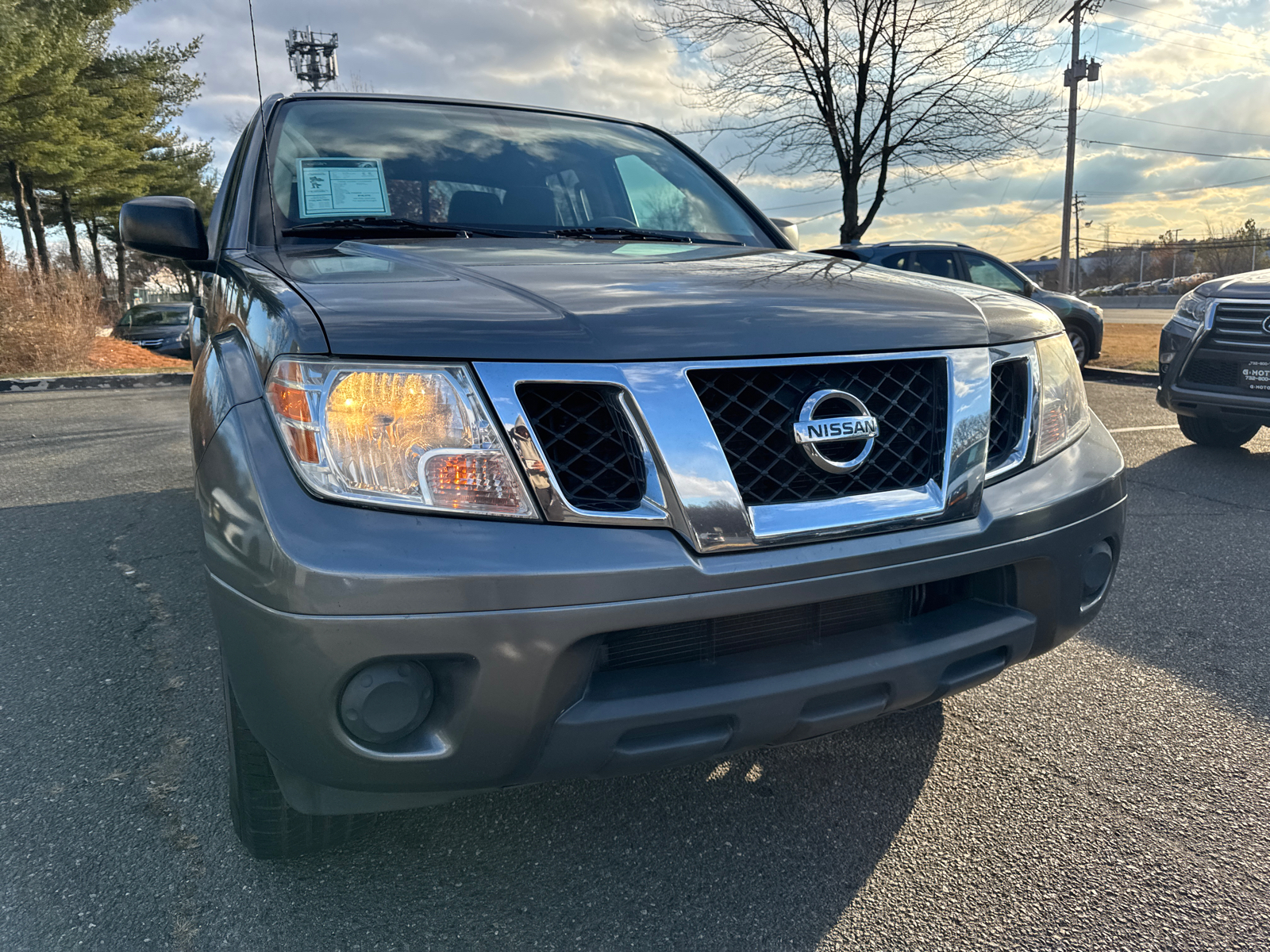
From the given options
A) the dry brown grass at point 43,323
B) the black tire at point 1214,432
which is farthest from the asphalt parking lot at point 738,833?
the dry brown grass at point 43,323

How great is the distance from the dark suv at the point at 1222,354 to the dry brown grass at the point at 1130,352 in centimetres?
157

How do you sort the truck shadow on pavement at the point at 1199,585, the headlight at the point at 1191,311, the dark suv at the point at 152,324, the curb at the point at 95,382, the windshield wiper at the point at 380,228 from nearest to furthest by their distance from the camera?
the windshield wiper at the point at 380,228 < the truck shadow on pavement at the point at 1199,585 < the headlight at the point at 1191,311 < the curb at the point at 95,382 < the dark suv at the point at 152,324

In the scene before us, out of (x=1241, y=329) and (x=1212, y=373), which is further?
(x=1212, y=373)

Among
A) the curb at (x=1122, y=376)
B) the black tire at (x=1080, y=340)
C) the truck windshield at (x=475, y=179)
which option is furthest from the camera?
the black tire at (x=1080, y=340)

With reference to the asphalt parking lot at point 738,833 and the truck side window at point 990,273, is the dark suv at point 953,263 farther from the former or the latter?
the asphalt parking lot at point 738,833

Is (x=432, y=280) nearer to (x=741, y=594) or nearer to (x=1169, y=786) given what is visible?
(x=741, y=594)

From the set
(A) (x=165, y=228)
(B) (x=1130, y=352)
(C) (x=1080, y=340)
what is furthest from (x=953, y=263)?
(A) (x=165, y=228)

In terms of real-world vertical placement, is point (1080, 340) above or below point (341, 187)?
below

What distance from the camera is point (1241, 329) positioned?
16.6ft

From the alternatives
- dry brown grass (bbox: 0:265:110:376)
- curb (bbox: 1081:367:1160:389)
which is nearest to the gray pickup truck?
curb (bbox: 1081:367:1160:389)

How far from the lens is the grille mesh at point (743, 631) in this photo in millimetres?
1376

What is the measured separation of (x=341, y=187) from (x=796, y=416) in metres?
1.56

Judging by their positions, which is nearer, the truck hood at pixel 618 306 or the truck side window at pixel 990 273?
the truck hood at pixel 618 306

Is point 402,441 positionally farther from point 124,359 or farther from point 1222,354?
point 124,359
